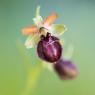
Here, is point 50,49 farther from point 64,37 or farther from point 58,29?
point 64,37

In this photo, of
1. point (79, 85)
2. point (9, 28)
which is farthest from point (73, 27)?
point (79, 85)

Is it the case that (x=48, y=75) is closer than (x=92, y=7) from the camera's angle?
Yes

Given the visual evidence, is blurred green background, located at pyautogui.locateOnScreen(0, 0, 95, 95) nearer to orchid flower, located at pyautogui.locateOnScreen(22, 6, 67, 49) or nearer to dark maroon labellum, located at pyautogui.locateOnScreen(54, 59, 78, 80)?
dark maroon labellum, located at pyautogui.locateOnScreen(54, 59, 78, 80)

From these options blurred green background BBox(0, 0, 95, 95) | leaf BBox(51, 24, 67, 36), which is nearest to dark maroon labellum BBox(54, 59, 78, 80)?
leaf BBox(51, 24, 67, 36)

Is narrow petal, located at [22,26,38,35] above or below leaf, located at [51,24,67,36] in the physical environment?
below

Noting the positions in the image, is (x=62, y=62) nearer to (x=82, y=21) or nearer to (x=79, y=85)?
(x=79, y=85)

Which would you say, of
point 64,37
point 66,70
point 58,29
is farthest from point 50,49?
point 64,37
